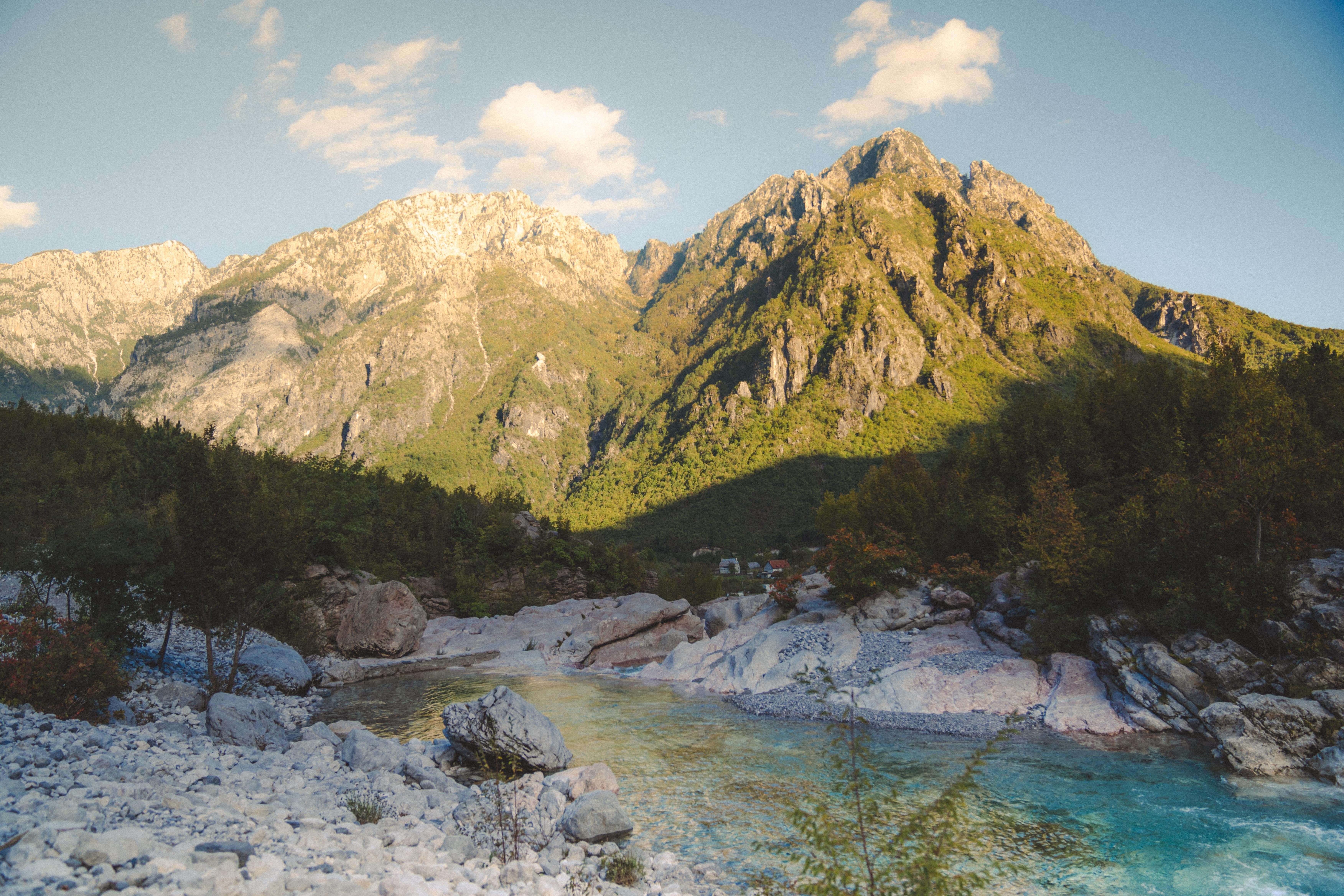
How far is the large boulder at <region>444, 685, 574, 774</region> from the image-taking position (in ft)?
50.0

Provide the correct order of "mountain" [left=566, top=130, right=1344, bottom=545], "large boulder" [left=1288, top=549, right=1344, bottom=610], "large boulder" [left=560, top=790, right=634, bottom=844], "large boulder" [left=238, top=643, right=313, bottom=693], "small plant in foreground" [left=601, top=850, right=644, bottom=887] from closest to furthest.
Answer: "small plant in foreground" [left=601, top=850, right=644, bottom=887] < "large boulder" [left=560, top=790, right=634, bottom=844] < "large boulder" [left=1288, top=549, right=1344, bottom=610] < "large boulder" [left=238, top=643, right=313, bottom=693] < "mountain" [left=566, top=130, right=1344, bottom=545]

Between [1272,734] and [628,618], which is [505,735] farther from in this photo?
[628,618]

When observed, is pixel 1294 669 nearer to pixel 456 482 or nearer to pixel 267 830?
pixel 267 830

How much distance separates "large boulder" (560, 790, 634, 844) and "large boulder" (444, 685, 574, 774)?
122 inches

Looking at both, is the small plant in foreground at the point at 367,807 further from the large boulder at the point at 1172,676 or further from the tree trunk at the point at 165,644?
the large boulder at the point at 1172,676

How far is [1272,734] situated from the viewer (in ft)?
45.5

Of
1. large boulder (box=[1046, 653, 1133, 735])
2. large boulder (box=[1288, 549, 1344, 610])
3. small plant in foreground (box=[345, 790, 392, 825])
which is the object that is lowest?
small plant in foreground (box=[345, 790, 392, 825])

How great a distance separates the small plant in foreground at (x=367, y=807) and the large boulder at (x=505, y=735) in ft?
8.67

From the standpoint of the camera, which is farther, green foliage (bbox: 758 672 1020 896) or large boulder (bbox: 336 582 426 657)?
large boulder (bbox: 336 582 426 657)

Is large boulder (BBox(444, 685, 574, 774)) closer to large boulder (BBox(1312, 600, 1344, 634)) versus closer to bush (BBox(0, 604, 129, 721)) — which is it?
bush (BBox(0, 604, 129, 721))

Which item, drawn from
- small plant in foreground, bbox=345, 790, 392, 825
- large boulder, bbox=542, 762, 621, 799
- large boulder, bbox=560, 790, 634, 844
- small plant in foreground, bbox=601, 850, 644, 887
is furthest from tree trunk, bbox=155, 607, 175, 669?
small plant in foreground, bbox=601, 850, 644, 887

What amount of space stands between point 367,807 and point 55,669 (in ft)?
29.6

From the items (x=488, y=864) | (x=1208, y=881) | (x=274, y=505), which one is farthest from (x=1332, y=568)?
(x=274, y=505)

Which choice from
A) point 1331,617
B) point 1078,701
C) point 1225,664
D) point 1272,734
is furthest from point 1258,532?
point 1078,701
